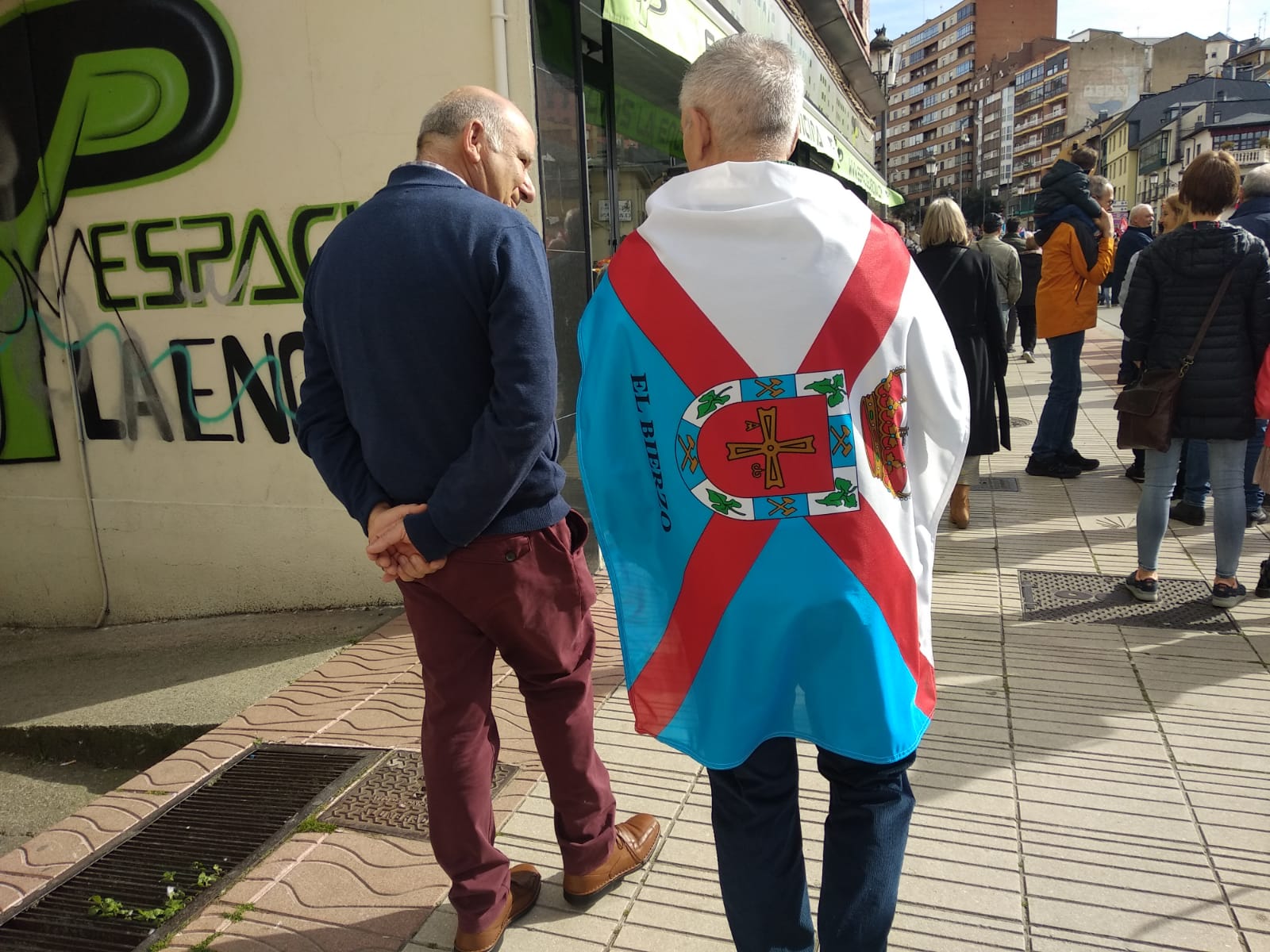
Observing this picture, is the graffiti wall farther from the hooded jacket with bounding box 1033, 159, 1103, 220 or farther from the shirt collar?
the hooded jacket with bounding box 1033, 159, 1103, 220

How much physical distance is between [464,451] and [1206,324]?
12.3 ft

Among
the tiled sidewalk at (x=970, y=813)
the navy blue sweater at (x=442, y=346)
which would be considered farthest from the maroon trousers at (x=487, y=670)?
the tiled sidewalk at (x=970, y=813)

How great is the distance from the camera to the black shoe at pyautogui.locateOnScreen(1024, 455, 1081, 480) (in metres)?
7.04

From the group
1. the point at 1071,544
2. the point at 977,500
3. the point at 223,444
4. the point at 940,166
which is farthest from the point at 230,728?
the point at 940,166

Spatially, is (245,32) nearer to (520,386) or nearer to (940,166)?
(520,386)

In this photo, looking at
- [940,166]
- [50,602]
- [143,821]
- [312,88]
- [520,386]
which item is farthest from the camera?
[940,166]

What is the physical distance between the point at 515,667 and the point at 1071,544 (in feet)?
13.7

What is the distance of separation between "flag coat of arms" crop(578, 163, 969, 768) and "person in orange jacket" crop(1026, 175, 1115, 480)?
5547 mm

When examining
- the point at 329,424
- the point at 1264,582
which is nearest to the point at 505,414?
the point at 329,424

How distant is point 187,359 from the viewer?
5246 millimetres

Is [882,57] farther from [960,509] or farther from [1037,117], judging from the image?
[1037,117]

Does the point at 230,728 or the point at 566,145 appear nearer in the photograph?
the point at 230,728

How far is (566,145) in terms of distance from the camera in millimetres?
5023

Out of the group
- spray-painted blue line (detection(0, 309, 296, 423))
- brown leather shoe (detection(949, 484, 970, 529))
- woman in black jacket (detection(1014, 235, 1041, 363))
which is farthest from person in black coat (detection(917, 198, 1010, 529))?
woman in black jacket (detection(1014, 235, 1041, 363))
